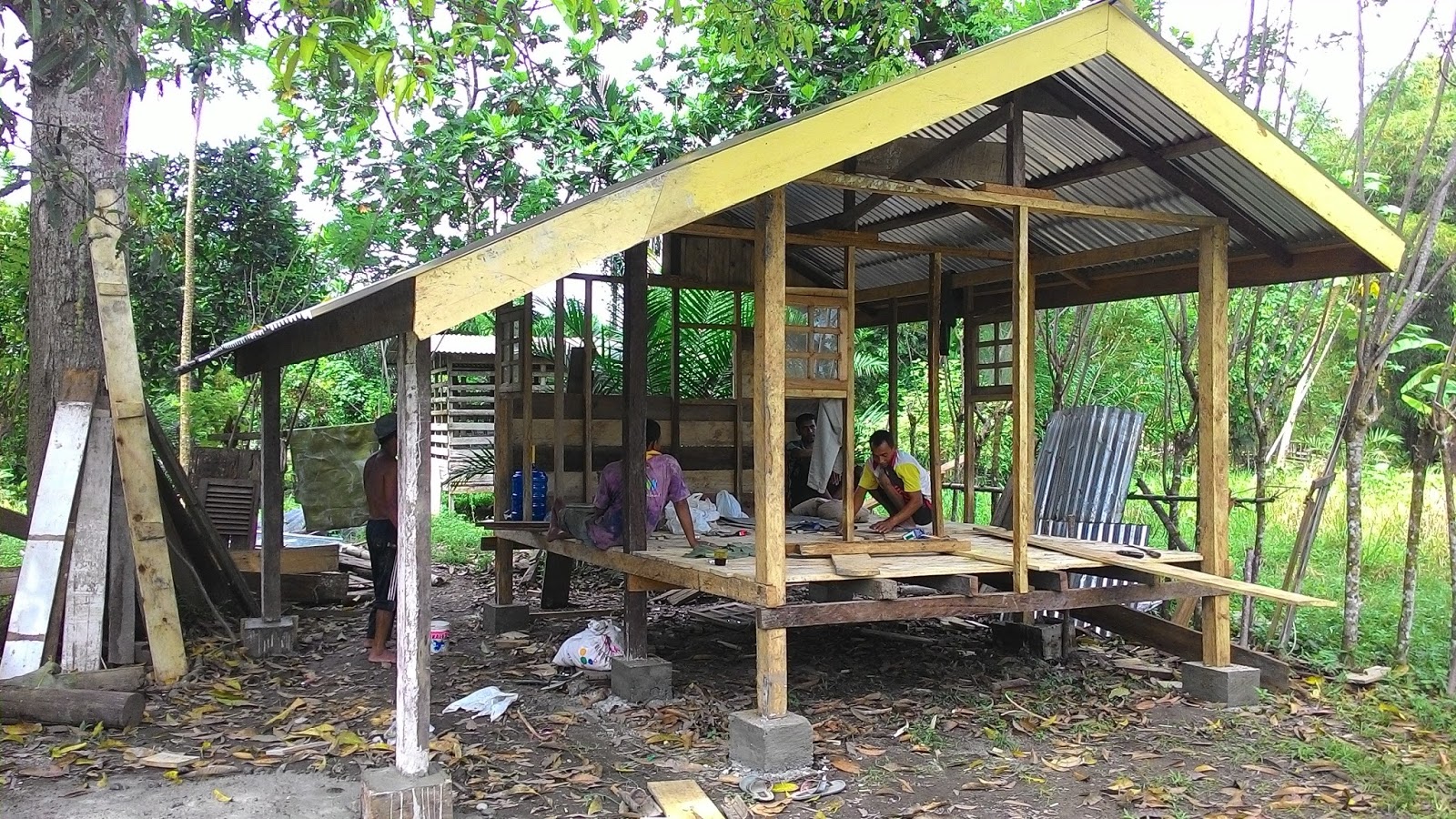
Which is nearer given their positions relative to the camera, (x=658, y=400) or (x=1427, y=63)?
(x=658, y=400)

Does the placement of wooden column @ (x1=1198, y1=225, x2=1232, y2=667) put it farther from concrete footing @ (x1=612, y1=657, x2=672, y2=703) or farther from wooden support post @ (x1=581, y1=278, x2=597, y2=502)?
wooden support post @ (x1=581, y1=278, x2=597, y2=502)

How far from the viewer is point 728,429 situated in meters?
11.1

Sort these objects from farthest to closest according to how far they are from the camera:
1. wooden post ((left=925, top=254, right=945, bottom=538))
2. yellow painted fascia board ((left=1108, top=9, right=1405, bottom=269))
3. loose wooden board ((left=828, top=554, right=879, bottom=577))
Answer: wooden post ((left=925, top=254, right=945, bottom=538)) < loose wooden board ((left=828, top=554, right=879, bottom=577)) < yellow painted fascia board ((left=1108, top=9, right=1405, bottom=269))

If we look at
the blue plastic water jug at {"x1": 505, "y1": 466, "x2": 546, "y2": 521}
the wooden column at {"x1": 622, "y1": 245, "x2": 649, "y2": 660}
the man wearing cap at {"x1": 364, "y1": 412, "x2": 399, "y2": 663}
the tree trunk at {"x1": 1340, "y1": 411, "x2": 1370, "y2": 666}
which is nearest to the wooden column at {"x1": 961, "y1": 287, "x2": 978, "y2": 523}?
the tree trunk at {"x1": 1340, "y1": 411, "x2": 1370, "y2": 666}

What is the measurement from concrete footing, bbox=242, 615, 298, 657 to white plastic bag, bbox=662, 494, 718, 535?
3.21 meters

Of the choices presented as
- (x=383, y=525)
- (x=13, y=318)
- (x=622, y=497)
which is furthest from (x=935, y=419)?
(x=13, y=318)

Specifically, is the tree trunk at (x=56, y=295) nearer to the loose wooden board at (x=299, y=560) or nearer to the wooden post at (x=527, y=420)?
the loose wooden board at (x=299, y=560)

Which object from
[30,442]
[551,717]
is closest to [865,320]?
[551,717]

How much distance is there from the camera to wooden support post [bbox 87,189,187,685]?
301 inches

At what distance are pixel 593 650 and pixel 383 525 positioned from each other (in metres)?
1.84

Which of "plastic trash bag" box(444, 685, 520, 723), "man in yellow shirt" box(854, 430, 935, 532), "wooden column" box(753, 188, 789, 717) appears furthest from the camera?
"man in yellow shirt" box(854, 430, 935, 532)

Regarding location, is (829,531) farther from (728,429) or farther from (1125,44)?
(1125,44)

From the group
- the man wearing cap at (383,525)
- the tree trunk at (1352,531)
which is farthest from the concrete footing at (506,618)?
the tree trunk at (1352,531)

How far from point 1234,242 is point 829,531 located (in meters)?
3.67
